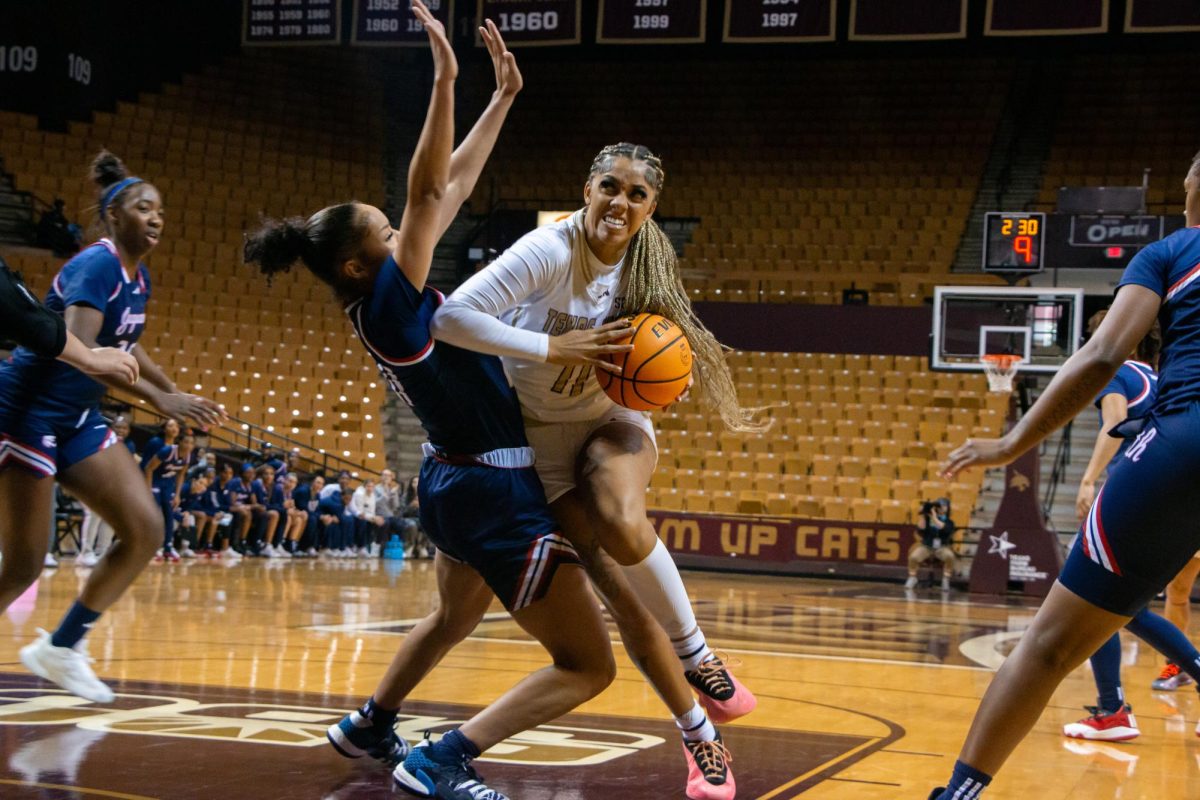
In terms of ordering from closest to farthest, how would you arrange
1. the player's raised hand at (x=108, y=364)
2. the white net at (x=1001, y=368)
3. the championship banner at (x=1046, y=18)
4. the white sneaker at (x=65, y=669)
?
the player's raised hand at (x=108, y=364) → the white sneaker at (x=65, y=669) → the white net at (x=1001, y=368) → the championship banner at (x=1046, y=18)

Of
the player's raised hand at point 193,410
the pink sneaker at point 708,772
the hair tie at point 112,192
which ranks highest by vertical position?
the hair tie at point 112,192

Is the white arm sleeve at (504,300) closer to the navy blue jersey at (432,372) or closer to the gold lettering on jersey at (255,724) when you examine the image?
the navy blue jersey at (432,372)

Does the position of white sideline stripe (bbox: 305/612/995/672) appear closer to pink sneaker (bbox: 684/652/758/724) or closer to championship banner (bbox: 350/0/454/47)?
pink sneaker (bbox: 684/652/758/724)

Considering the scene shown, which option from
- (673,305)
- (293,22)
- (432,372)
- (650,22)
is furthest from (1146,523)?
(293,22)

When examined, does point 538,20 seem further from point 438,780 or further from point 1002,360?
point 438,780

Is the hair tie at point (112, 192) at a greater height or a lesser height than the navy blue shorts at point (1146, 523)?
greater

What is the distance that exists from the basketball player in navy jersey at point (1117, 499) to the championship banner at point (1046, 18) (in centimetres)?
1494

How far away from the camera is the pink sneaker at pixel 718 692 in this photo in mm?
4141

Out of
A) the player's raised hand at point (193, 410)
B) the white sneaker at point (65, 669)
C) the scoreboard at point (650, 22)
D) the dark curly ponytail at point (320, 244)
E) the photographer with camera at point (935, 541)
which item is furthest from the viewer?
the scoreboard at point (650, 22)

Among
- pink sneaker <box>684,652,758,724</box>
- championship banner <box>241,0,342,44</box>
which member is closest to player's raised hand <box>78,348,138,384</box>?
pink sneaker <box>684,652,758,724</box>

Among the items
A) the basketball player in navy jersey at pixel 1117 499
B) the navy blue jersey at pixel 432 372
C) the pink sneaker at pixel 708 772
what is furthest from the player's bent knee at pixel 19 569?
the basketball player in navy jersey at pixel 1117 499

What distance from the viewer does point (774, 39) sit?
18.0 meters

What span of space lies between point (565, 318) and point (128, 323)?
1.87 m

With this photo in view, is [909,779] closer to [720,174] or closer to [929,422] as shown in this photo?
[929,422]
